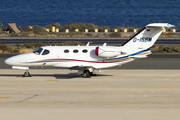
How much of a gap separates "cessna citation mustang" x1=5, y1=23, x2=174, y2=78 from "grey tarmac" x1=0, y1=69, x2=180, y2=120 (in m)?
1.04

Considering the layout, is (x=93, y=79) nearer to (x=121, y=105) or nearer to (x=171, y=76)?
(x=171, y=76)

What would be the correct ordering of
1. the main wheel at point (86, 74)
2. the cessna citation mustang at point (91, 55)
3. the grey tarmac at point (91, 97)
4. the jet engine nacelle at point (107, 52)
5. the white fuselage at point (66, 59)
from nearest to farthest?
the grey tarmac at point (91, 97) < the jet engine nacelle at point (107, 52) < the cessna citation mustang at point (91, 55) < the main wheel at point (86, 74) < the white fuselage at point (66, 59)

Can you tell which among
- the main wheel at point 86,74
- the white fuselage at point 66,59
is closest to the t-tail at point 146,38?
the white fuselage at point 66,59

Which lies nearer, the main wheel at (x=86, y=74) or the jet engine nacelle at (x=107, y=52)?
the jet engine nacelle at (x=107, y=52)

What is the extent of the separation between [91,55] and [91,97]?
318 inches

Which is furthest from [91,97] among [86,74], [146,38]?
[146,38]

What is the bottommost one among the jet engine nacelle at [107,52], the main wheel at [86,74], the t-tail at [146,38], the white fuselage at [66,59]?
the main wheel at [86,74]

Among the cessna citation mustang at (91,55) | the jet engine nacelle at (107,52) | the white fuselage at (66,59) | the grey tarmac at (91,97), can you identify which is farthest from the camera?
the white fuselage at (66,59)

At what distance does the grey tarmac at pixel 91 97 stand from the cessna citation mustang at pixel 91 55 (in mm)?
1038

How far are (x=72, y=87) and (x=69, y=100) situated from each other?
398 cm

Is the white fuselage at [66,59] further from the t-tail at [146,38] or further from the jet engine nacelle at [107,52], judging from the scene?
the t-tail at [146,38]

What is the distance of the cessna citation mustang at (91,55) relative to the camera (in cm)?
2433

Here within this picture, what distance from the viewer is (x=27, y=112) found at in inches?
544

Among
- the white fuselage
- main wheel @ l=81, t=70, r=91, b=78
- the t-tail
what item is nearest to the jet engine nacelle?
the white fuselage
